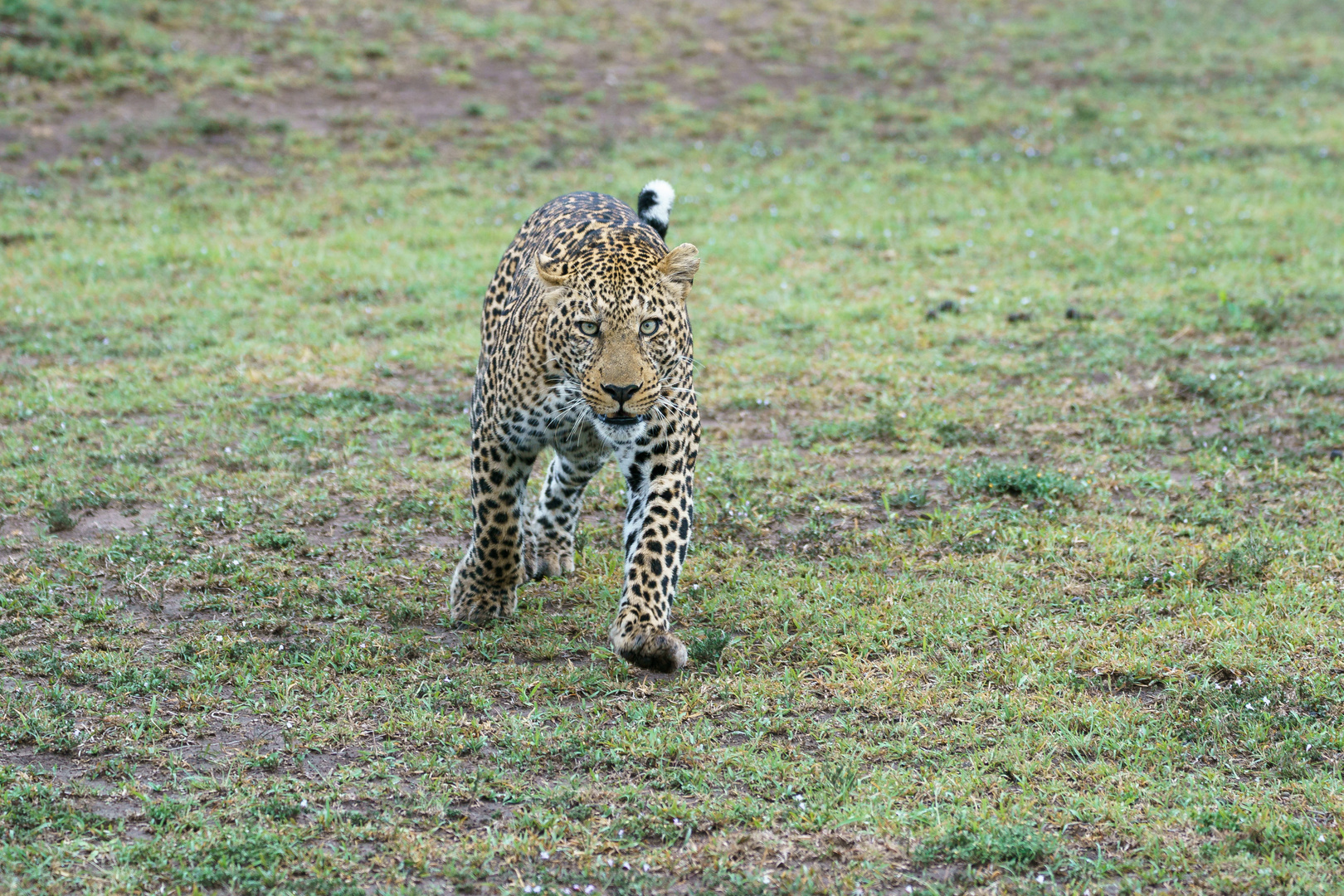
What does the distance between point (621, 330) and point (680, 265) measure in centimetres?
53

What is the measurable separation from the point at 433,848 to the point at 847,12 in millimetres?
22946

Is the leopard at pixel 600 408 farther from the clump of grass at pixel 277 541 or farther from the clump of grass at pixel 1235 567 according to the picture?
the clump of grass at pixel 1235 567

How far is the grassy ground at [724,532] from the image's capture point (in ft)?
17.4

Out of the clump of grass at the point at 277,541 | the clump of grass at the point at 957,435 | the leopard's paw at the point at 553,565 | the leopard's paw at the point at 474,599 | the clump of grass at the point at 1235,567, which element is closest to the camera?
the leopard's paw at the point at 474,599

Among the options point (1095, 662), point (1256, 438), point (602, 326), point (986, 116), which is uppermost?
point (986, 116)

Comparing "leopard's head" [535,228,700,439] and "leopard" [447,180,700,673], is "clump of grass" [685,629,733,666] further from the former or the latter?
"leopard's head" [535,228,700,439]

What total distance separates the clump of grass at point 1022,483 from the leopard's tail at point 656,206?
283 cm

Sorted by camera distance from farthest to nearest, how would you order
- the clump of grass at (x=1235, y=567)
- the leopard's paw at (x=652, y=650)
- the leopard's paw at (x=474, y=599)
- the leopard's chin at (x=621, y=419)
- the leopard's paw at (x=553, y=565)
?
the leopard's paw at (x=553, y=565) < the clump of grass at (x=1235, y=567) < the leopard's paw at (x=474, y=599) < the leopard's chin at (x=621, y=419) < the leopard's paw at (x=652, y=650)

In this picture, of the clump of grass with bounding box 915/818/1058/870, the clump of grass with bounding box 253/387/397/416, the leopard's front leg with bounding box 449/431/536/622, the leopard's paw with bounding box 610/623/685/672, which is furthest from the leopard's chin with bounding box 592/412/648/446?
the clump of grass with bounding box 253/387/397/416

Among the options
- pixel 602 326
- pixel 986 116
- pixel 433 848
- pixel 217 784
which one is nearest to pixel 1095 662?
pixel 602 326

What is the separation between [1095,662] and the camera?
665 centimetres

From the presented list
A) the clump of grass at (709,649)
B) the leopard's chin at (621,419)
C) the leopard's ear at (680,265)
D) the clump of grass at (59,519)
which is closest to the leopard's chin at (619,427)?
the leopard's chin at (621,419)

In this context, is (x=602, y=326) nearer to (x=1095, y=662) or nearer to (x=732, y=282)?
(x=1095, y=662)

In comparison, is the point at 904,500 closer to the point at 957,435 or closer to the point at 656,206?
the point at 957,435
